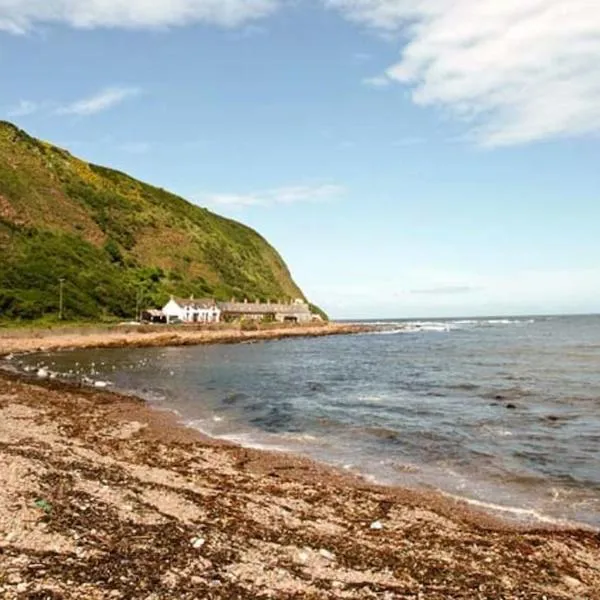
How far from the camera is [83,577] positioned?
7988 millimetres

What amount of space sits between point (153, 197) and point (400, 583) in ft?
558

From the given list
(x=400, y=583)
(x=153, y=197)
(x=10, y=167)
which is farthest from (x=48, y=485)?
(x=153, y=197)

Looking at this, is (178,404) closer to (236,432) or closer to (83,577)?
(236,432)

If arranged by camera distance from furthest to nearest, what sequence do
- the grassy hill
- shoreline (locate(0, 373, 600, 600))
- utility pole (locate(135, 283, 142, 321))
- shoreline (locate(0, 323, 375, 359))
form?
1. utility pole (locate(135, 283, 142, 321))
2. the grassy hill
3. shoreline (locate(0, 323, 375, 359))
4. shoreline (locate(0, 373, 600, 600))

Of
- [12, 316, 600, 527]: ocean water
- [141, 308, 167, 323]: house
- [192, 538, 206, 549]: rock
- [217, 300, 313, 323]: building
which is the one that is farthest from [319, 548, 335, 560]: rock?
[217, 300, 313, 323]: building

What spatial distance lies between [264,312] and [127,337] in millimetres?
57563

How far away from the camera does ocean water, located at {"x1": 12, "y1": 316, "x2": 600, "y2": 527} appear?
1725 centimetres

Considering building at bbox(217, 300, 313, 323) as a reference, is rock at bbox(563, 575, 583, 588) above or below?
below

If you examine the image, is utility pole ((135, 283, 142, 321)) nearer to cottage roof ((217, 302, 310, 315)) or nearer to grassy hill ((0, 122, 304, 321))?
grassy hill ((0, 122, 304, 321))

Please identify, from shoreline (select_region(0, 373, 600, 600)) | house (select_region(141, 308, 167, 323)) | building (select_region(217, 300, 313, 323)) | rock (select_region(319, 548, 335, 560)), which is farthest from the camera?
building (select_region(217, 300, 313, 323))

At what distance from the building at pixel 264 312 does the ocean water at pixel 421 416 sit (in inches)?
2701

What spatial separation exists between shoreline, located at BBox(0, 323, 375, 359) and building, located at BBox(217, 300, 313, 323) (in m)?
7.76

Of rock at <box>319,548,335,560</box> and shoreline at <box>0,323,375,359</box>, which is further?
shoreline at <box>0,323,375,359</box>

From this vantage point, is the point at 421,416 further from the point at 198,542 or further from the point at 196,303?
the point at 196,303
